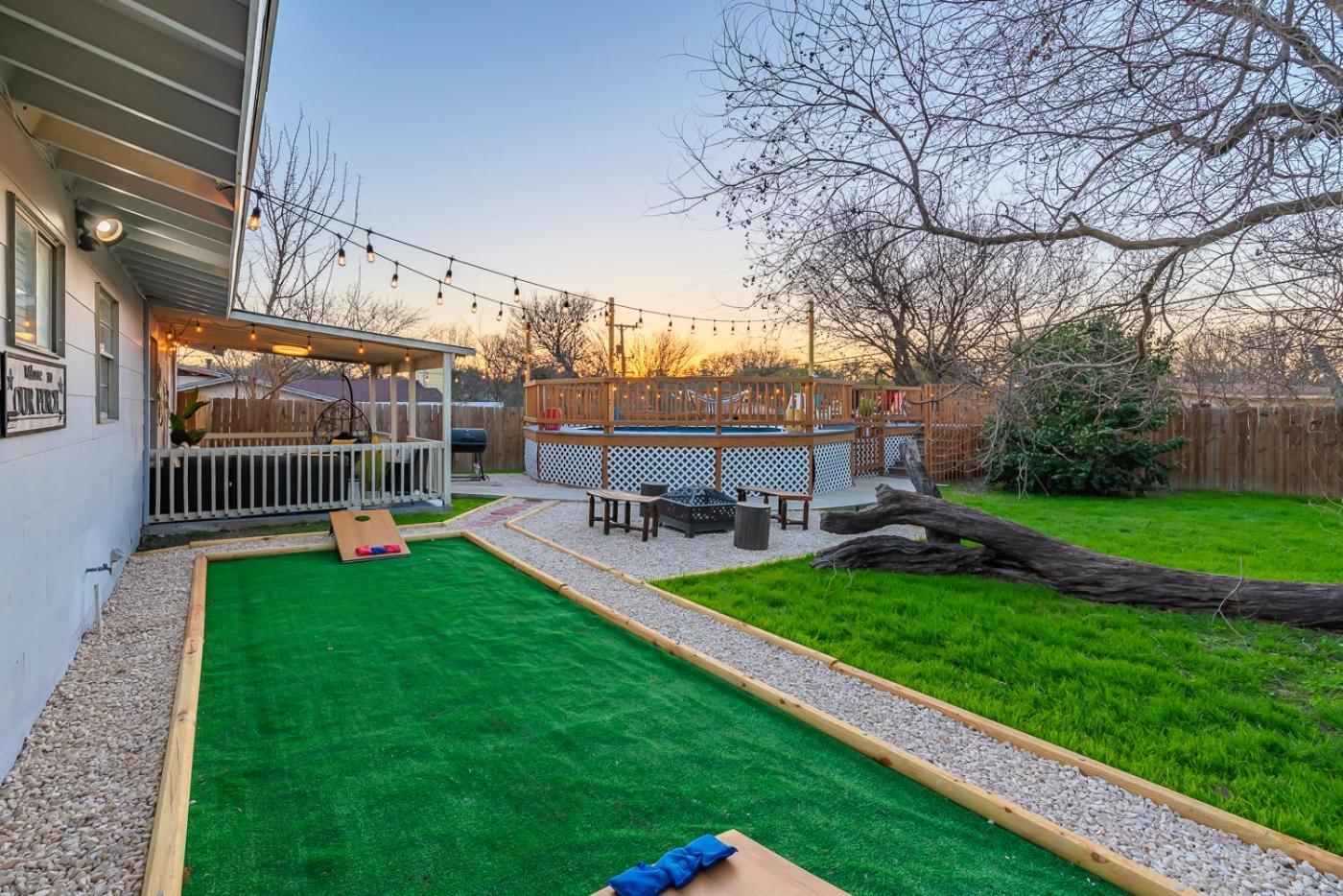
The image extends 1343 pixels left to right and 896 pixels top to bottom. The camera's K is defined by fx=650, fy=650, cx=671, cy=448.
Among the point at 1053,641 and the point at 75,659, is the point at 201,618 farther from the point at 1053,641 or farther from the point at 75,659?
the point at 1053,641

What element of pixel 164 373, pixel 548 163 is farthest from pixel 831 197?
pixel 164 373

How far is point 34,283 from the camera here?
10.7 ft

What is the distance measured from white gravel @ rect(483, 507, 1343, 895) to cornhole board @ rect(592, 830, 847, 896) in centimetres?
125

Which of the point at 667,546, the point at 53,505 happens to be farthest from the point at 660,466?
the point at 53,505

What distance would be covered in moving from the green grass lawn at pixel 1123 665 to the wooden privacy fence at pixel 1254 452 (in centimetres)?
605

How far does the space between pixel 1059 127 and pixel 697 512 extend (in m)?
5.70

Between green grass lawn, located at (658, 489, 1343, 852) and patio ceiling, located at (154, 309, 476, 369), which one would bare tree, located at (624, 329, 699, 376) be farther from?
green grass lawn, located at (658, 489, 1343, 852)

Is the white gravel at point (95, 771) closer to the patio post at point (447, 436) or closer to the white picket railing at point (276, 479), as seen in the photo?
the white picket railing at point (276, 479)

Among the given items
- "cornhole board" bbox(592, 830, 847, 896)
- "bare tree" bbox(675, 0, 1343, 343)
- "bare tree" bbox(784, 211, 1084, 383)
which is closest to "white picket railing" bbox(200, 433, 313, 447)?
"bare tree" bbox(784, 211, 1084, 383)

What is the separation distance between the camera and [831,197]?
4.52 metres

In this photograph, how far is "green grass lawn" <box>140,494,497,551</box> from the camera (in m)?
7.20

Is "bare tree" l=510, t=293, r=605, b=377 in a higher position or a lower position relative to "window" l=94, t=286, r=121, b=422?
higher

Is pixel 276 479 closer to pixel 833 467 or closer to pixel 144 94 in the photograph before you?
pixel 144 94

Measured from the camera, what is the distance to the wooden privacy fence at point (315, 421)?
13.1 metres
